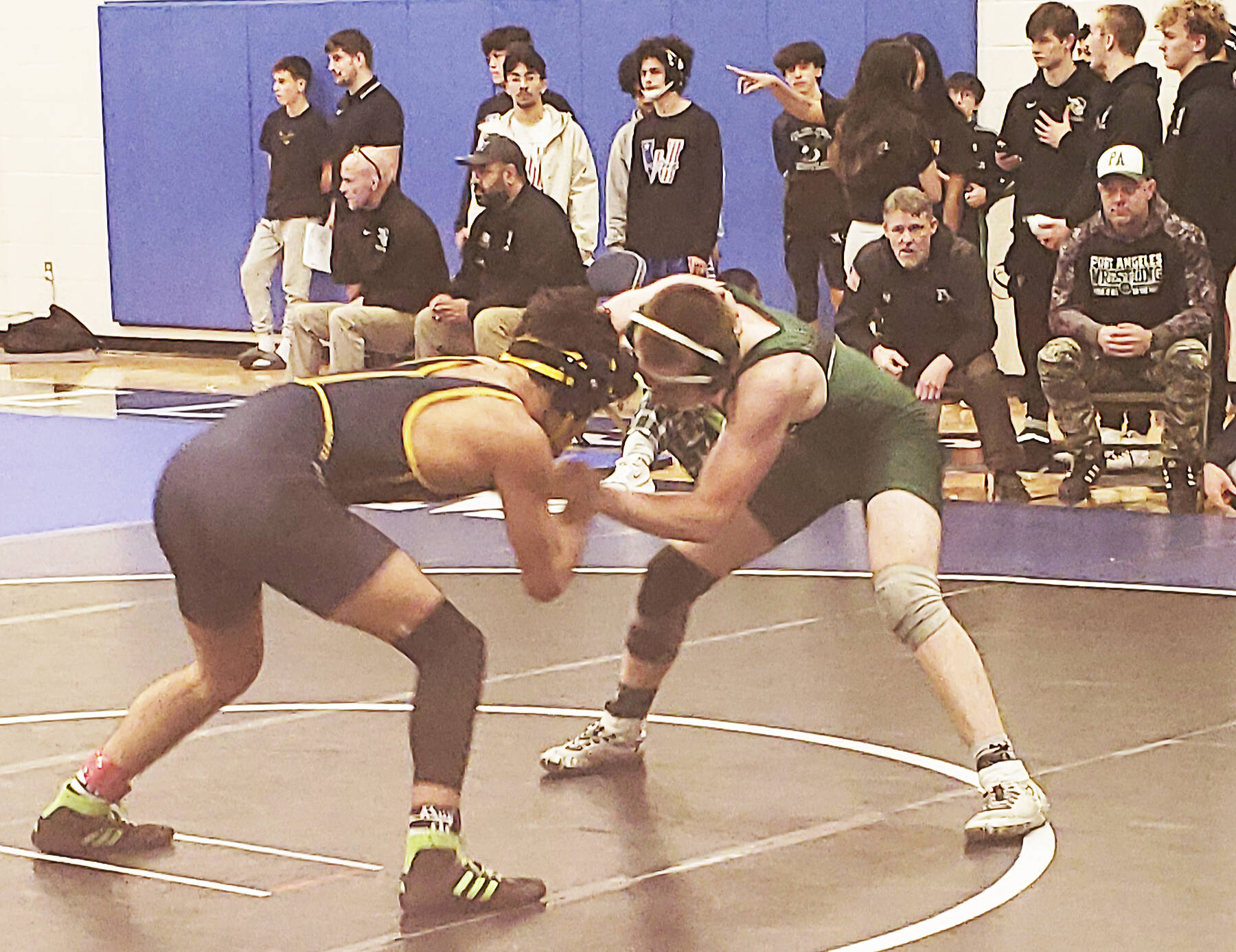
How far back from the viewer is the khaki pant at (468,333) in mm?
11055

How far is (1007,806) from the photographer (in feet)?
16.6

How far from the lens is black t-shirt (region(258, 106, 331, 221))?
47.9 feet

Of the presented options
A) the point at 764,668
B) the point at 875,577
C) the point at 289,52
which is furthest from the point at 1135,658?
the point at 289,52

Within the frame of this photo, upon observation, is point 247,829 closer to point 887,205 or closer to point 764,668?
point 764,668

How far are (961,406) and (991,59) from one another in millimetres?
1893

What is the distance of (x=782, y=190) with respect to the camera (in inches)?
531

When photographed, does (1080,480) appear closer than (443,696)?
No

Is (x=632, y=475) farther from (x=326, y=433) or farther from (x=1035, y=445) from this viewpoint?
(x=326, y=433)

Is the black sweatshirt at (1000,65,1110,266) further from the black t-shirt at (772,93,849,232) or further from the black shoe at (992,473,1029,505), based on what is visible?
the black shoe at (992,473,1029,505)

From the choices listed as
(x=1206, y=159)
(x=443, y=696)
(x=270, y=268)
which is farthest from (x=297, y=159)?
(x=443, y=696)

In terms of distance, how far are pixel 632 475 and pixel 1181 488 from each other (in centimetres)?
215

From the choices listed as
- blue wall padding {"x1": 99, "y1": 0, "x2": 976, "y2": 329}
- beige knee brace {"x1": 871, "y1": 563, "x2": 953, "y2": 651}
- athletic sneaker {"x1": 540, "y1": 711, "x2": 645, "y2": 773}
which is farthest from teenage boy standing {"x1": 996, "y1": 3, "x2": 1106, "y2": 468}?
beige knee brace {"x1": 871, "y1": 563, "x2": 953, "y2": 651}

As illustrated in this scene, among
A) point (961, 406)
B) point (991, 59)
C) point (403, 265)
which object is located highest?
point (991, 59)

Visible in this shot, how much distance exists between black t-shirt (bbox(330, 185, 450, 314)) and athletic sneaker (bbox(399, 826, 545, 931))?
7269mm
